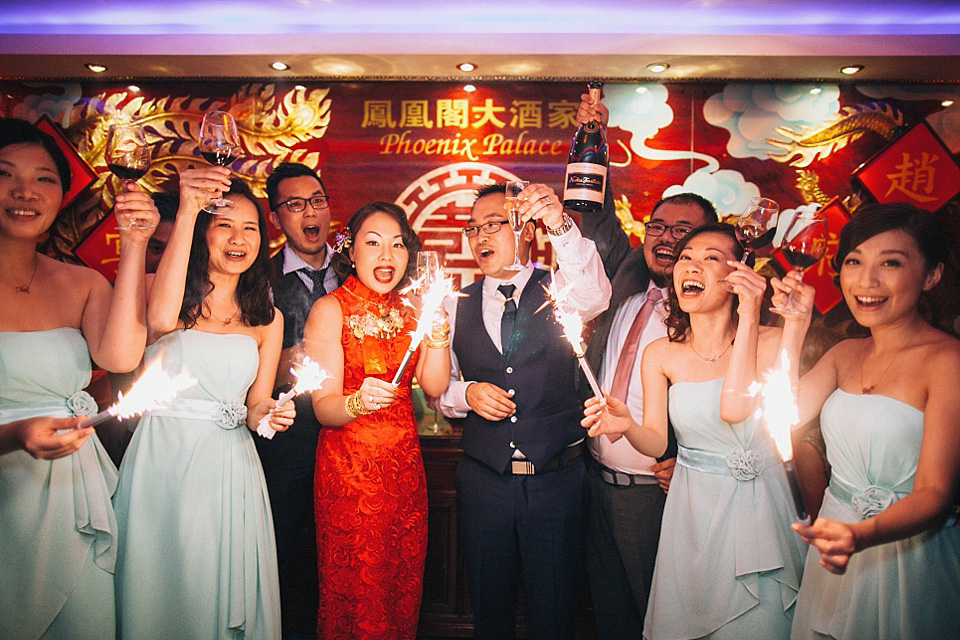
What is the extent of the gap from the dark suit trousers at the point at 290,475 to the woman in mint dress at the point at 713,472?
1.62 metres

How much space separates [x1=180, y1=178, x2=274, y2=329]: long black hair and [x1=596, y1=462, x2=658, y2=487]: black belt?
1712 millimetres

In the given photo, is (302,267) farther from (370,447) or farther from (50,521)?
(50,521)

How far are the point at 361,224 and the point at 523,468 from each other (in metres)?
1.32

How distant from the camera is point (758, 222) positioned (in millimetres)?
2404

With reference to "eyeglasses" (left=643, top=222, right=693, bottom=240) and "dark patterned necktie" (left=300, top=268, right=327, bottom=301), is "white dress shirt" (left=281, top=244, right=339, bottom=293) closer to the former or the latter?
"dark patterned necktie" (left=300, top=268, right=327, bottom=301)

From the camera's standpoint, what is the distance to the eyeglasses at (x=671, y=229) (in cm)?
330

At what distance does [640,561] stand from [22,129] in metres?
3.12

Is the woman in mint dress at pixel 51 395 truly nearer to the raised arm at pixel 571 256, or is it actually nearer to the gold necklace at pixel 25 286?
the gold necklace at pixel 25 286

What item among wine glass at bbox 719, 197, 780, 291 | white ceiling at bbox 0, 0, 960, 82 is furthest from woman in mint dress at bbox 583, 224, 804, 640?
white ceiling at bbox 0, 0, 960, 82

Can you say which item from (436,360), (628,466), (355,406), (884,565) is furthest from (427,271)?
(884,565)

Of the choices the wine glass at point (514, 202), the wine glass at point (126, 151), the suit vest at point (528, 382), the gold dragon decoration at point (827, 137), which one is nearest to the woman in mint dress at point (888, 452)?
the suit vest at point (528, 382)

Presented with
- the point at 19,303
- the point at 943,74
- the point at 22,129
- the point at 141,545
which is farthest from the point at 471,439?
the point at 943,74

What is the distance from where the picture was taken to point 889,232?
243 centimetres

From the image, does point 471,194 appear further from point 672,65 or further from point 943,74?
point 943,74
